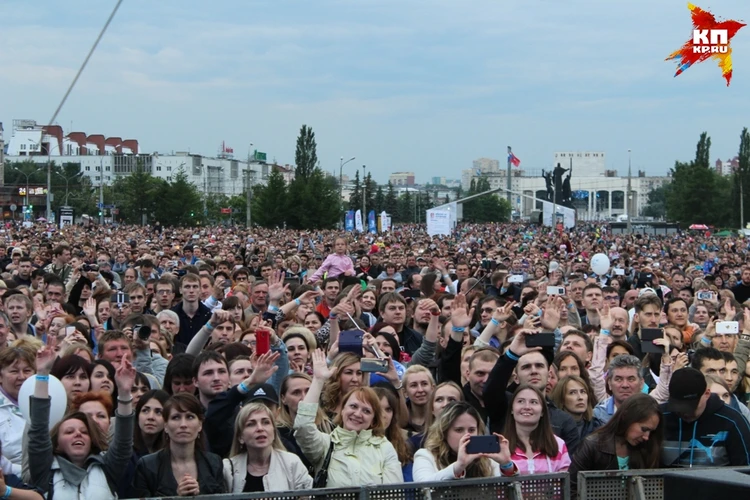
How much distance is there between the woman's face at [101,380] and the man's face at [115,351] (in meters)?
0.74

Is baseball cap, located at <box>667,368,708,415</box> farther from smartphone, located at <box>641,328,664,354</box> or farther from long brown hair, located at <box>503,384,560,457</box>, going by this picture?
smartphone, located at <box>641,328,664,354</box>

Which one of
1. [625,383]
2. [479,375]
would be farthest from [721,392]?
[479,375]

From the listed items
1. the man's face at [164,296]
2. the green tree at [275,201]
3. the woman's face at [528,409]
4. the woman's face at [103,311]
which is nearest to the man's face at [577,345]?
the woman's face at [528,409]

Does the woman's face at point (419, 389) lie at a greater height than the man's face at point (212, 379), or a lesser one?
lesser

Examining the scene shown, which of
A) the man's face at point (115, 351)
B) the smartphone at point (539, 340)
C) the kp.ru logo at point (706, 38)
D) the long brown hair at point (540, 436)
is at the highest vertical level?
the kp.ru logo at point (706, 38)

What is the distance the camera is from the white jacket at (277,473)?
5324 mm

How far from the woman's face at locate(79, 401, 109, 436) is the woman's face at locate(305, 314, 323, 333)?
420 centimetres

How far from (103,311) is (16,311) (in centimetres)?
166

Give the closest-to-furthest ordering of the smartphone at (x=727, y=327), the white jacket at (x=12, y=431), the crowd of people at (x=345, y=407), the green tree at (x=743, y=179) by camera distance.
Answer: the crowd of people at (x=345, y=407) < the white jacket at (x=12, y=431) < the smartphone at (x=727, y=327) < the green tree at (x=743, y=179)

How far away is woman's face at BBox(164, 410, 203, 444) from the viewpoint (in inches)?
214

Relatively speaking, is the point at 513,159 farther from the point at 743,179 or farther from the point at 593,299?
A: the point at 593,299

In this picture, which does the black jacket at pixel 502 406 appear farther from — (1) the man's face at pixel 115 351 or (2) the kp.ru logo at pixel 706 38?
(2) the kp.ru logo at pixel 706 38

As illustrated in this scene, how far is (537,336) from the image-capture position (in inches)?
261

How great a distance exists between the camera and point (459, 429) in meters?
5.66
